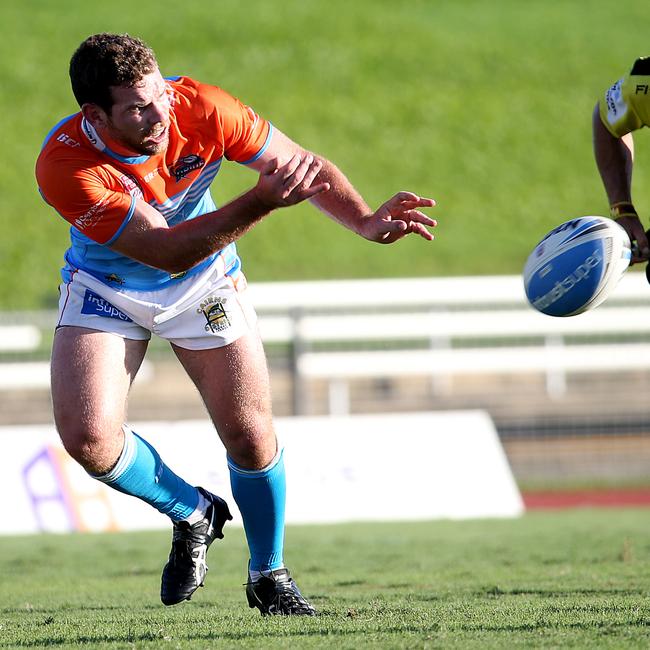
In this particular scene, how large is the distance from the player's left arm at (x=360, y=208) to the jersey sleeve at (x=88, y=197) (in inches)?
27.6

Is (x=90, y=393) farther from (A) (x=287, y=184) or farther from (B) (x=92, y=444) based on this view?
(A) (x=287, y=184)

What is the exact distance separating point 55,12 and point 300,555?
28.4 metres

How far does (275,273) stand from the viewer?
2359cm

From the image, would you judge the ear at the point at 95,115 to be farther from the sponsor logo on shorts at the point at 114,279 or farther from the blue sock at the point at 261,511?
the blue sock at the point at 261,511

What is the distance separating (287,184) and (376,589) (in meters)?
2.45

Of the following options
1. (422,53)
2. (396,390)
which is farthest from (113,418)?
(422,53)

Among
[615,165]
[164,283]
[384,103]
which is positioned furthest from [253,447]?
[384,103]

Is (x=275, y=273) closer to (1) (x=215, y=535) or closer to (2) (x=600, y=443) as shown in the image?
(2) (x=600, y=443)

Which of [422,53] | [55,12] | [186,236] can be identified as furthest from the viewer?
[55,12]

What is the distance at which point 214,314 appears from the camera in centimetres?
490

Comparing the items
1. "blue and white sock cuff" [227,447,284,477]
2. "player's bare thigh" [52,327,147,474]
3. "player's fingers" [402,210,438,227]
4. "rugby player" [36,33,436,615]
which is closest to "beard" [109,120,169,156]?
"rugby player" [36,33,436,615]

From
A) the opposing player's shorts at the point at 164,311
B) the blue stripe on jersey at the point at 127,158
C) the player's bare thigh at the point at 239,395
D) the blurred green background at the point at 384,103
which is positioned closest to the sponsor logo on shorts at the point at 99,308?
the opposing player's shorts at the point at 164,311

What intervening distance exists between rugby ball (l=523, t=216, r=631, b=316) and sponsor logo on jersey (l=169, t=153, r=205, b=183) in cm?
142

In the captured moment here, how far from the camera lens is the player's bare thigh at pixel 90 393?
15.6 ft
